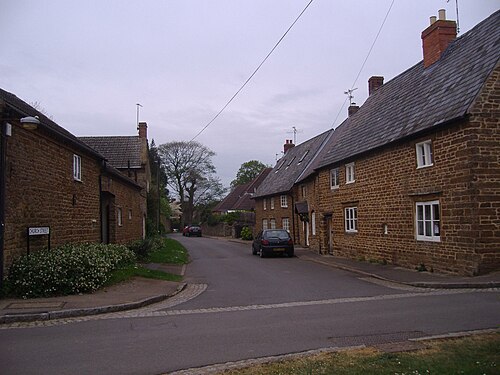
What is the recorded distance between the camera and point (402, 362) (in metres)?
5.89

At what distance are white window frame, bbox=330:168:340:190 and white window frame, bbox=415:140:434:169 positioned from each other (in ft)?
23.8

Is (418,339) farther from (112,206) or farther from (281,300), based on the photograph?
(112,206)

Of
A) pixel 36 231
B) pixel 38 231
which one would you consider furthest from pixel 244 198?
pixel 36 231

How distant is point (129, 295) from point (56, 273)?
6.09 ft

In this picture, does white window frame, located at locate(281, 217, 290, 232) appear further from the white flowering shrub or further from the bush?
the white flowering shrub

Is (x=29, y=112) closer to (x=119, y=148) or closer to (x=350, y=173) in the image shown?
(x=350, y=173)

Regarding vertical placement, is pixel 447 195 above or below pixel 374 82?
below

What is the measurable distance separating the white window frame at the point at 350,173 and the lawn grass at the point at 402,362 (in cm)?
1502

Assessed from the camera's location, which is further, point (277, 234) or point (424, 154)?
point (277, 234)

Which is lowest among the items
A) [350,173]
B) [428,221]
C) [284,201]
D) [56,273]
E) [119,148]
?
[56,273]

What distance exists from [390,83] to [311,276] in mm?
12023

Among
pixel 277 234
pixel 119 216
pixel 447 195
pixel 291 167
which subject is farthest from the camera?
pixel 291 167

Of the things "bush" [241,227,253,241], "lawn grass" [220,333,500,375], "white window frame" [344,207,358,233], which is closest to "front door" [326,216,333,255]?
"white window frame" [344,207,358,233]

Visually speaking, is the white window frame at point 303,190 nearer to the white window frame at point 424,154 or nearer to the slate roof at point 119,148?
the slate roof at point 119,148
